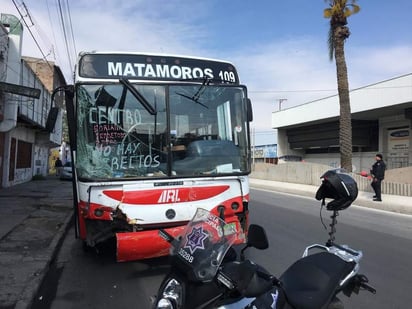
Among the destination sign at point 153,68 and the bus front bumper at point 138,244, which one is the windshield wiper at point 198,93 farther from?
the bus front bumper at point 138,244

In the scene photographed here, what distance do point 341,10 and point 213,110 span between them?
16.3 meters

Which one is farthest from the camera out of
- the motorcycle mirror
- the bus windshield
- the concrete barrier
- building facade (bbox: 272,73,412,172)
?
building facade (bbox: 272,73,412,172)

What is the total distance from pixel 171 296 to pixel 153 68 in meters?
4.56

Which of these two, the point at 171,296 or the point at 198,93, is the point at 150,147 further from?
the point at 171,296

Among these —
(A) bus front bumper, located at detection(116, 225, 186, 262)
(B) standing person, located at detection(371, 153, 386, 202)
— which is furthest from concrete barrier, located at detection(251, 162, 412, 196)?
(A) bus front bumper, located at detection(116, 225, 186, 262)

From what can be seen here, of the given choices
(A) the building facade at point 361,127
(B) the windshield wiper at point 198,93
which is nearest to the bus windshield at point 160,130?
(B) the windshield wiper at point 198,93

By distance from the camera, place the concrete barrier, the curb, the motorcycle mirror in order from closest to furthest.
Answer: the motorcycle mirror
the curb
the concrete barrier

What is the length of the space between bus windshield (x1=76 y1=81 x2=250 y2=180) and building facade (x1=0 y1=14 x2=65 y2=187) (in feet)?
15.0

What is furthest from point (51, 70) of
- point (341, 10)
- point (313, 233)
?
point (313, 233)

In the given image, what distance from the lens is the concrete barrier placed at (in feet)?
62.6

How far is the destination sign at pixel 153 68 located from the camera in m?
6.35

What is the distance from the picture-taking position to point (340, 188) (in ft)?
12.5

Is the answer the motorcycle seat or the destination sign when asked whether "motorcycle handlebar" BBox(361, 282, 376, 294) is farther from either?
the destination sign

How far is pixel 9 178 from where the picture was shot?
2153 cm
